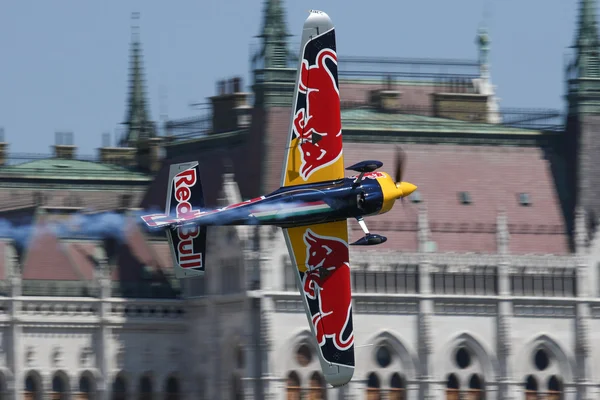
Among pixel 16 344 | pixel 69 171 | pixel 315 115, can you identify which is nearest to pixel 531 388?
pixel 16 344

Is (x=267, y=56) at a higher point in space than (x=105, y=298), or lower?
higher

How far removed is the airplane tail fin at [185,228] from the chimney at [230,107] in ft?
147

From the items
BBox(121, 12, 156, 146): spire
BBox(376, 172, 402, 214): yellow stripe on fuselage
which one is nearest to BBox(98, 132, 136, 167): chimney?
BBox(121, 12, 156, 146): spire

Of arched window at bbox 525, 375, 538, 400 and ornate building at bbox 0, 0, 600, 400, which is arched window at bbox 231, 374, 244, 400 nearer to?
A: ornate building at bbox 0, 0, 600, 400

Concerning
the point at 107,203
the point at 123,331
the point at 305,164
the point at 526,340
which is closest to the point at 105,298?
the point at 123,331

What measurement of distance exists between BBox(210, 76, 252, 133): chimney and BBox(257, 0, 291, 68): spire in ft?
12.2

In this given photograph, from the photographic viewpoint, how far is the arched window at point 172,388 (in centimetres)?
14900

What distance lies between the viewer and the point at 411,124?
153 metres

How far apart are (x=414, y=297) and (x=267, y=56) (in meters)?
15.7

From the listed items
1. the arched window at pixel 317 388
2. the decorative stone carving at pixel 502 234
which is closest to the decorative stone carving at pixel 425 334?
the decorative stone carving at pixel 502 234

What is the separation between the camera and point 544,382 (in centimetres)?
14775

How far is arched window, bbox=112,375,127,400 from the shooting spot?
483 ft

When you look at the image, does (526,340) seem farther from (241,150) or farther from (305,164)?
(305,164)

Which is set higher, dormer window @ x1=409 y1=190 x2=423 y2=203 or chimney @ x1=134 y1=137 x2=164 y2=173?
chimney @ x1=134 y1=137 x2=164 y2=173
